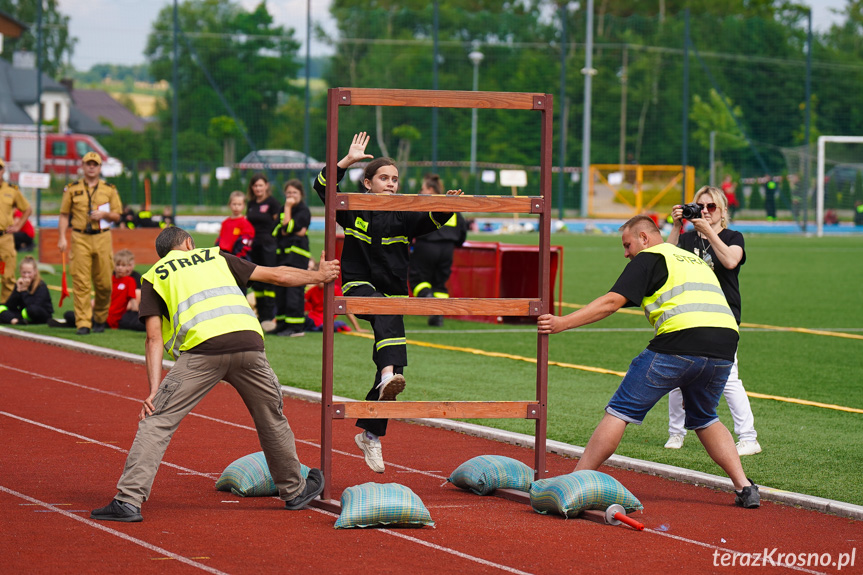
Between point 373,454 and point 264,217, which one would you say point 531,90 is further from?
point 373,454

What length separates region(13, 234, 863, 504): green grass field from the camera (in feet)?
28.1

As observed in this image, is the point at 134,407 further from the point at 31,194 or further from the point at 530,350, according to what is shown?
the point at 31,194

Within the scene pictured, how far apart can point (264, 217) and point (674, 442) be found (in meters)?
7.79

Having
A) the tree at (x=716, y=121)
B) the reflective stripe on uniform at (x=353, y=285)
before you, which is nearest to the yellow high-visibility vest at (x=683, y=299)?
the reflective stripe on uniform at (x=353, y=285)

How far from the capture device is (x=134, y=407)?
10.3 meters

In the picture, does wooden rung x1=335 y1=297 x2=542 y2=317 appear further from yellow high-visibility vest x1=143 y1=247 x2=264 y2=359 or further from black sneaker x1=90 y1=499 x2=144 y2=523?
black sneaker x1=90 y1=499 x2=144 y2=523

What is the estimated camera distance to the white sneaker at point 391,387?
7148mm

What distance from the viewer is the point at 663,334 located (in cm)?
702

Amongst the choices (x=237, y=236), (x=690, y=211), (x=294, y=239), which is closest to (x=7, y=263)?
(x=237, y=236)

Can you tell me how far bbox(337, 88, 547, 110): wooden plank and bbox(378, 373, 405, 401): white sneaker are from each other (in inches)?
62.7

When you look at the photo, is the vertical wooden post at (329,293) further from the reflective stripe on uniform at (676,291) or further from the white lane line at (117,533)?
the reflective stripe on uniform at (676,291)

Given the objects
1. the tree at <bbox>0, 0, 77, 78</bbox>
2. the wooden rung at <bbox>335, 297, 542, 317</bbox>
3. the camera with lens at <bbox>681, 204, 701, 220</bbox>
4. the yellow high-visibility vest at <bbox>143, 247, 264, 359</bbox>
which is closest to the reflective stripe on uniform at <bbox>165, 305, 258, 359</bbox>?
the yellow high-visibility vest at <bbox>143, 247, 264, 359</bbox>

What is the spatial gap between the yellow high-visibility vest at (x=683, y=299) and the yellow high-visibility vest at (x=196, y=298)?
92.4 inches

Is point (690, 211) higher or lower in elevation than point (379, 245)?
higher
